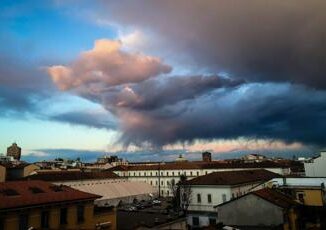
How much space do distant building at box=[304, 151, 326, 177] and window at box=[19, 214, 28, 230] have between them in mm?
54328

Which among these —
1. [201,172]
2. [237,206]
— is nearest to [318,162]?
[237,206]

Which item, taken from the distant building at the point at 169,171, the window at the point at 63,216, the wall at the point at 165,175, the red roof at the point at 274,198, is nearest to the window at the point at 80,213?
the window at the point at 63,216

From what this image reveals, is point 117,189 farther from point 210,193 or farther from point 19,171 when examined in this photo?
point 210,193

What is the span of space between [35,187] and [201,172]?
345ft

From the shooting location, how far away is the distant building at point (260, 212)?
37.6 m

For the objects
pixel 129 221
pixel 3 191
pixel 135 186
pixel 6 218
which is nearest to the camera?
pixel 6 218

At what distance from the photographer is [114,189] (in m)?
102

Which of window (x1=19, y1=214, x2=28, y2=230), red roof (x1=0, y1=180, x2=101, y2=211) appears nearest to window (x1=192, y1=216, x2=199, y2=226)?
red roof (x1=0, y1=180, x2=101, y2=211)

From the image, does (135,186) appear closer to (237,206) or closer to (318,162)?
(318,162)

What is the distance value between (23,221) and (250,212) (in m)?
24.1

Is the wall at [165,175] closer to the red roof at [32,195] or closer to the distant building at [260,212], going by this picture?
the distant building at [260,212]

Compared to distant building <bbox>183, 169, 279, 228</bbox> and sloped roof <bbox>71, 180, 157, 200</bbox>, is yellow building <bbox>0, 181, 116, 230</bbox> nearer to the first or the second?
distant building <bbox>183, 169, 279, 228</bbox>

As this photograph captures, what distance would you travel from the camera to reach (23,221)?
104ft

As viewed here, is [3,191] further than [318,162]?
No
